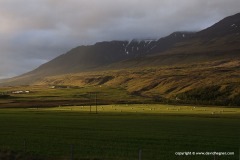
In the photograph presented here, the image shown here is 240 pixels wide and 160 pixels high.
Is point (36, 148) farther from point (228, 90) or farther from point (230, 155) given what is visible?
point (228, 90)

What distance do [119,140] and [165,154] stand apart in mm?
11663

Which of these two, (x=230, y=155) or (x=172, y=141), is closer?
(x=230, y=155)

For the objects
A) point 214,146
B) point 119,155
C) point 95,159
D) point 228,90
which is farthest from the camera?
point 228,90

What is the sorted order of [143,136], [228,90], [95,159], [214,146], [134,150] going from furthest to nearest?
1. [228,90]
2. [143,136]
3. [214,146]
4. [134,150]
5. [95,159]

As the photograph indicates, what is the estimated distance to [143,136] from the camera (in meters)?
52.5

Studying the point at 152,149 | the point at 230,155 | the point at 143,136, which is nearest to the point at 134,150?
the point at 152,149

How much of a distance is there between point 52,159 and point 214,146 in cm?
1918

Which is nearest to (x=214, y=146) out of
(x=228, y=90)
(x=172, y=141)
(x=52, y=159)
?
(x=172, y=141)

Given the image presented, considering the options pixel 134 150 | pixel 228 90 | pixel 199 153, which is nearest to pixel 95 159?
pixel 134 150

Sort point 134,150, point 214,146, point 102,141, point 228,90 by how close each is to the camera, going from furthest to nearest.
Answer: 1. point 228,90
2. point 102,141
3. point 214,146
4. point 134,150

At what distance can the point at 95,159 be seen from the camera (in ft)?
107

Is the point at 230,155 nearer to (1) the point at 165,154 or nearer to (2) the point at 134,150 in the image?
(1) the point at 165,154

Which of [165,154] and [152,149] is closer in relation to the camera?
[165,154]

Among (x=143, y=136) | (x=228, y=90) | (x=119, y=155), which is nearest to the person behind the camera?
(x=119, y=155)
